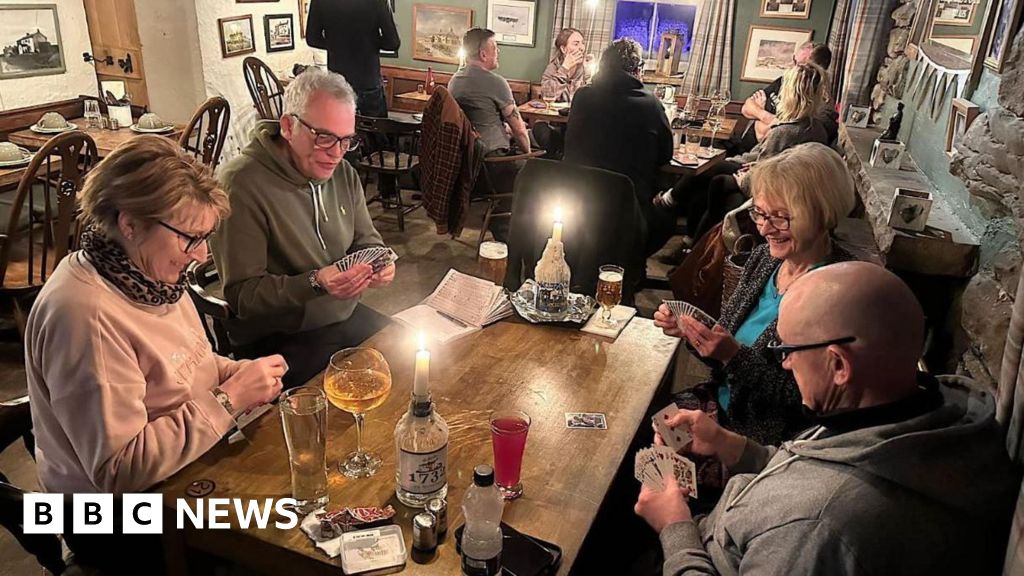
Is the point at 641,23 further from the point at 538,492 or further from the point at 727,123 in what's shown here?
the point at 538,492

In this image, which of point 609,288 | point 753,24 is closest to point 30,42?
point 609,288

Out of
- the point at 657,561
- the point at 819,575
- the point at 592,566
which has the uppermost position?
the point at 819,575

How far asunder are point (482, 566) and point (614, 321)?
109cm

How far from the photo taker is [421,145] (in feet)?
14.3

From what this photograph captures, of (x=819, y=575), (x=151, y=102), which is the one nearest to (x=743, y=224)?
(x=819, y=575)

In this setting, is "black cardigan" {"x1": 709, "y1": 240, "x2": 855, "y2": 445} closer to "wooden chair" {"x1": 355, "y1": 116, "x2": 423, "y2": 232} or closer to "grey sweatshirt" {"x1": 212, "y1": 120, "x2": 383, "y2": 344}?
"grey sweatshirt" {"x1": 212, "y1": 120, "x2": 383, "y2": 344}

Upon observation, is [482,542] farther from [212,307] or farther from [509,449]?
[212,307]

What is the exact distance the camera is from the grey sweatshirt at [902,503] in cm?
100

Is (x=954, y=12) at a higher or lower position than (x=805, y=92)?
higher

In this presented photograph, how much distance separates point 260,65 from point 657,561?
4.55 meters

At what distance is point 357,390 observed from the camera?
1.39 metres

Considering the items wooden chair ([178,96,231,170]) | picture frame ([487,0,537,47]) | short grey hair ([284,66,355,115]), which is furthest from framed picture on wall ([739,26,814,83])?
short grey hair ([284,66,355,115])

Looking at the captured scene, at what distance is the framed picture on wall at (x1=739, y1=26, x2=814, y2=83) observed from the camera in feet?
20.3

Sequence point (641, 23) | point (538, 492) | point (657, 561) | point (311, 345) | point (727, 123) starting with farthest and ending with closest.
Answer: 1. point (641, 23)
2. point (727, 123)
3. point (311, 345)
4. point (657, 561)
5. point (538, 492)
